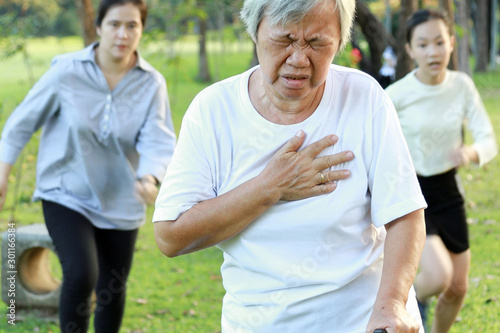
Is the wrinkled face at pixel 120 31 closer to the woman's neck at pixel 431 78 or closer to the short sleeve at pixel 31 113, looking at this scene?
the short sleeve at pixel 31 113

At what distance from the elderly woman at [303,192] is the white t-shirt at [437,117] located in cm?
238

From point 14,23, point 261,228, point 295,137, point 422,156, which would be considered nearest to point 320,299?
point 261,228

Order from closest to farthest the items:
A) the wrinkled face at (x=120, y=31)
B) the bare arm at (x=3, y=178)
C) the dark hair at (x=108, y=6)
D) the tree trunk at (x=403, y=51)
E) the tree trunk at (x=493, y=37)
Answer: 1. the bare arm at (x=3, y=178)
2. the wrinkled face at (x=120, y=31)
3. the dark hair at (x=108, y=6)
4. the tree trunk at (x=403, y=51)
5. the tree trunk at (x=493, y=37)

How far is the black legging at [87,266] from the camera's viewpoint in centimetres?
398

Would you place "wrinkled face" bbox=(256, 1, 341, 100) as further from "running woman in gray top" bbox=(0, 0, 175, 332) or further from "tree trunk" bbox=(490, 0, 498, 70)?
"tree trunk" bbox=(490, 0, 498, 70)

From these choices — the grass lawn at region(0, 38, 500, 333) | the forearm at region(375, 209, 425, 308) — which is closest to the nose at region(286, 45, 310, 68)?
the forearm at region(375, 209, 425, 308)

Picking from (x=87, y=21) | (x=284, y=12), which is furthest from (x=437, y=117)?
(x=87, y=21)

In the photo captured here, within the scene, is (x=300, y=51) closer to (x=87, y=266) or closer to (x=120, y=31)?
(x=87, y=266)

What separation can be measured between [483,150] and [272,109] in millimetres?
2331

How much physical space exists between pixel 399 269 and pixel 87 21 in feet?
17.7

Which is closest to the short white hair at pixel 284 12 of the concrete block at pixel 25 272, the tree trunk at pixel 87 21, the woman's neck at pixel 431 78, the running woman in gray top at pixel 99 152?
the running woman in gray top at pixel 99 152

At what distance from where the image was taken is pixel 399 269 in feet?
6.97

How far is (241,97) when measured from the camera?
7.53ft

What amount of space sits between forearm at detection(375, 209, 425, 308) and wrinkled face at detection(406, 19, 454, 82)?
106 inches
